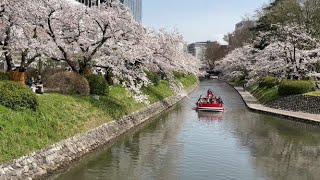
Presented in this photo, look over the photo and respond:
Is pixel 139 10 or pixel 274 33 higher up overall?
pixel 139 10

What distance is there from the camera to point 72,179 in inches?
609

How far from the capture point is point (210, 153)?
20547 millimetres

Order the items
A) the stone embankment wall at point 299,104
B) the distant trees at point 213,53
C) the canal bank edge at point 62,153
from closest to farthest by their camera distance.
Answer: the canal bank edge at point 62,153, the stone embankment wall at point 299,104, the distant trees at point 213,53

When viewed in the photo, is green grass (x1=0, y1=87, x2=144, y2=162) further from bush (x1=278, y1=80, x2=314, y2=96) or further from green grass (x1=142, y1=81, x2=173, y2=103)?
bush (x1=278, y1=80, x2=314, y2=96)

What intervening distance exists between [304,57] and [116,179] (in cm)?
3315

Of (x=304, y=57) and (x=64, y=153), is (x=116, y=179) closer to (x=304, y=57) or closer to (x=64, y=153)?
(x=64, y=153)

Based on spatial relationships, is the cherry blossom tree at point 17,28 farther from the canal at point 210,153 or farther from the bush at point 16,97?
the canal at point 210,153

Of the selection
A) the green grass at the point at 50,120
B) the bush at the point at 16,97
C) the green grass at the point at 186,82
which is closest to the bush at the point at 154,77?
the green grass at the point at 186,82

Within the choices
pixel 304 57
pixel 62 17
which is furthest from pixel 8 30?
pixel 304 57

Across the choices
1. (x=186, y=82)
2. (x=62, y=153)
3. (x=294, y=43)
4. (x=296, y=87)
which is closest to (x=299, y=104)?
(x=296, y=87)

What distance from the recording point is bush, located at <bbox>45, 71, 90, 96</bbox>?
24.4m

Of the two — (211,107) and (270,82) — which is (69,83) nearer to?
(211,107)

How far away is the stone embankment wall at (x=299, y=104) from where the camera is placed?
33406mm

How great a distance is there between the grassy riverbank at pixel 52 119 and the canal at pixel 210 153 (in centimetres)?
150
